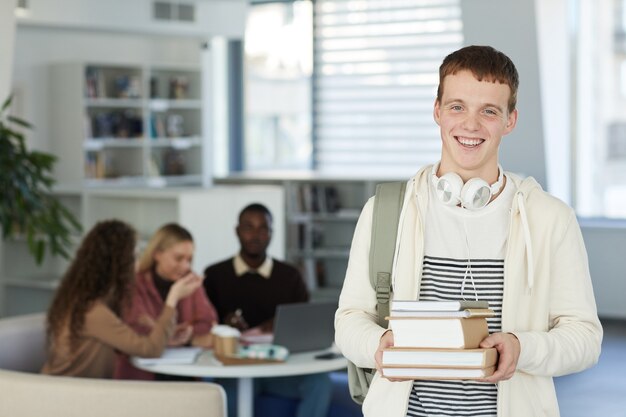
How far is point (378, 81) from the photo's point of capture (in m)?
11.4

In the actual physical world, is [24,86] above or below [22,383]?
above

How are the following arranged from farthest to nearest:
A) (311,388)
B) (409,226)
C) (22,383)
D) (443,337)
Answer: (311,388) < (22,383) < (409,226) < (443,337)

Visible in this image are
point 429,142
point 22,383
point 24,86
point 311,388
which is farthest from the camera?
point 429,142

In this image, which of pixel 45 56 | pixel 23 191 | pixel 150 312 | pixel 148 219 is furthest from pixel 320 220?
pixel 150 312

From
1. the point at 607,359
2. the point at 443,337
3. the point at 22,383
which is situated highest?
the point at 443,337

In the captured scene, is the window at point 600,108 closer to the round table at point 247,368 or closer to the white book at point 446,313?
the round table at point 247,368

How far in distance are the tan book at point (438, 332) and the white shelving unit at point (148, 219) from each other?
5195mm

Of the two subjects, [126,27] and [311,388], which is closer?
[311,388]

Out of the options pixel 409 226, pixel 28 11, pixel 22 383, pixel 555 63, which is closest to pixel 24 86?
pixel 28 11

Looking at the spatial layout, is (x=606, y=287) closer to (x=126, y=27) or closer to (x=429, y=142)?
(x=429, y=142)

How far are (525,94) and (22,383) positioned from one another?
5.57m

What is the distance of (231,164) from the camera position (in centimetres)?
1258

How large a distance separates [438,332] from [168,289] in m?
3.38

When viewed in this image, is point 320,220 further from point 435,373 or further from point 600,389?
point 435,373
